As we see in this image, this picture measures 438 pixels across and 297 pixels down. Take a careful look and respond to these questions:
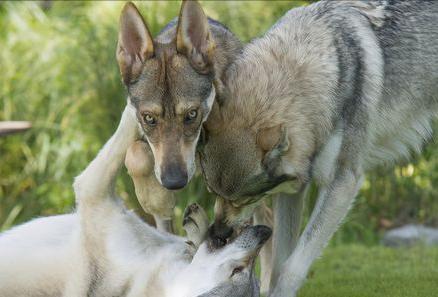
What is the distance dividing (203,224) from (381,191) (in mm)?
5061

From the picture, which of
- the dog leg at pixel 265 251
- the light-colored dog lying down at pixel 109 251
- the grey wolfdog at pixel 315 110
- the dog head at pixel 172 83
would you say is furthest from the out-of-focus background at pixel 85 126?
the dog head at pixel 172 83

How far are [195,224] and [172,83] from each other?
2.58 ft

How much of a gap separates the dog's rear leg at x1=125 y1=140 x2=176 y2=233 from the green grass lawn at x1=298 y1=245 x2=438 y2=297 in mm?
1478

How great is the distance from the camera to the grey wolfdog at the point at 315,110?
15.3 ft

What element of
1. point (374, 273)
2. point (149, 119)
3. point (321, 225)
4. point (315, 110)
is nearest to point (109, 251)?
point (149, 119)

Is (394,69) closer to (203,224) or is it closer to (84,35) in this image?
(203,224)

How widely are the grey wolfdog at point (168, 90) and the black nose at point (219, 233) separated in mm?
343

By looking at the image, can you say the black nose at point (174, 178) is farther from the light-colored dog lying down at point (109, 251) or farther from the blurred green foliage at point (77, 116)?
the blurred green foliage at point (77, 116)

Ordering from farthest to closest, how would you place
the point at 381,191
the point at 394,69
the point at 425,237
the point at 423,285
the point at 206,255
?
the point at 381,191 < the point at 425,237 < the point at 423,285 < the point at 394,69 < the point at 206,255

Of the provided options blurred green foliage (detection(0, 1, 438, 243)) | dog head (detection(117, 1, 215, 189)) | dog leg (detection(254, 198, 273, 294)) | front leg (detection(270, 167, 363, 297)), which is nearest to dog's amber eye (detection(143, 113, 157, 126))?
dog head (detection(117, 1, 215, 189))

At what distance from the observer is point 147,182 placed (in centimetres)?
482

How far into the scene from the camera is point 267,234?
177 inches

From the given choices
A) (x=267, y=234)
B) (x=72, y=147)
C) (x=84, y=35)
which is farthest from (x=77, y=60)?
(x=267, y=234)

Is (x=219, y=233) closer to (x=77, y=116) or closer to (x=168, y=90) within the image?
(x=168, y=90)
